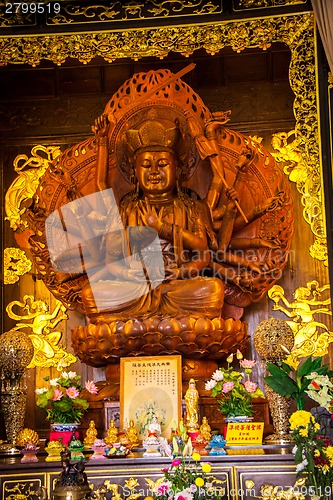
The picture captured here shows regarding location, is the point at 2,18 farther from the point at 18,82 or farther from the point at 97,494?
the point at 97,494

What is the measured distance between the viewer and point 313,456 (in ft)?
13.2

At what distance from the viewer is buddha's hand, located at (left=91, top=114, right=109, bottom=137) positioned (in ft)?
19.5

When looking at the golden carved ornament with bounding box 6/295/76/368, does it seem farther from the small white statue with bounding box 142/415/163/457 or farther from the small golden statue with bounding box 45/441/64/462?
the small white statue with bounding box 142/415/163/457

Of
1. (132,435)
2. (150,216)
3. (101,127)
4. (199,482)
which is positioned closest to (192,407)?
(132,435)

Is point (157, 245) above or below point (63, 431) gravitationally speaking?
above

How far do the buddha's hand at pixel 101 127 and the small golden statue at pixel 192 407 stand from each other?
6.14 ft

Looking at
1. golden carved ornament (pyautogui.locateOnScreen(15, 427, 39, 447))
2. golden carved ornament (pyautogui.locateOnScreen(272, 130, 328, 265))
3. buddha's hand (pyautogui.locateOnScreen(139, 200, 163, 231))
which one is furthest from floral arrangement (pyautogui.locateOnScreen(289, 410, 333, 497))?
buddha's hand (pyautogui.locateOnScreen(139, 200, 163, 231))

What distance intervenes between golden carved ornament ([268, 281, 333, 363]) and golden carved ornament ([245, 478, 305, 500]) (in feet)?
4.57

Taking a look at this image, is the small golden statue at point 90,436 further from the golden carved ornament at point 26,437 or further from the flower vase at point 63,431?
the golden carved ornament at point 26,437

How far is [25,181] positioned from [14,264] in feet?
1.96

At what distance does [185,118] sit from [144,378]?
6.03 feet

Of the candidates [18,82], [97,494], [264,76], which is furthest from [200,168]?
[97,494]

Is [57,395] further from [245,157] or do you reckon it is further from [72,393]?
[245,157]

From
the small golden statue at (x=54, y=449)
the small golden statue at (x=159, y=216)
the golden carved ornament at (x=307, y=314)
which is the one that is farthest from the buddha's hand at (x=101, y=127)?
the small golden statue at (x=54, y=449)
